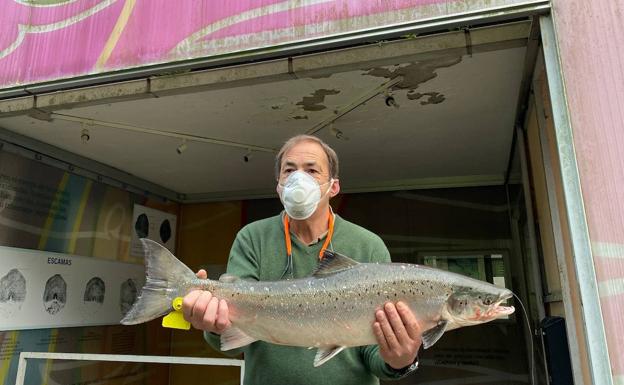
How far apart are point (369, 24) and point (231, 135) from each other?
2.67 m

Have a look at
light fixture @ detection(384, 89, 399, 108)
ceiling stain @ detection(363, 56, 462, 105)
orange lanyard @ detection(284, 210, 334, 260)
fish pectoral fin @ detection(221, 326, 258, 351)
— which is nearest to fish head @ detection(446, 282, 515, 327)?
orange lanyard @ detection(284, 210, 334, 260)

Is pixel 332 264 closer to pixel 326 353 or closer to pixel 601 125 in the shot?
pixel 326 353

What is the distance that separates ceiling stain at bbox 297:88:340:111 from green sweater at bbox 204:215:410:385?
6.67 feet

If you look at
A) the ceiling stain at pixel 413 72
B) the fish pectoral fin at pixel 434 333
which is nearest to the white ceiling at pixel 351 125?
the ceiling stain at pixel 413 72

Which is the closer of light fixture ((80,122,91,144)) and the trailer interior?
the trailer interior

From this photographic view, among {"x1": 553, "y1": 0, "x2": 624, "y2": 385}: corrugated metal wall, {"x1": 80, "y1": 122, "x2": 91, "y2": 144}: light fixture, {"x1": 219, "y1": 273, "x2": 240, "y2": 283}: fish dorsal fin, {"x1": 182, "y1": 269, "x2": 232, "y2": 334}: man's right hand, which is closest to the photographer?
{"x1": 182, "y1": 269, "x2": 232, "y2": 334}: man's right hand

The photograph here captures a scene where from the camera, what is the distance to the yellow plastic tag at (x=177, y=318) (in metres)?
2.05

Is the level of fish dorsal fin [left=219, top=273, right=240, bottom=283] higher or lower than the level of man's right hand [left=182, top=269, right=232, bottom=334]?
higher

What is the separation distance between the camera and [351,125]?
4969mm

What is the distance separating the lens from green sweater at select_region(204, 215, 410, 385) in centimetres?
218

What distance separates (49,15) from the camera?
4203 mm

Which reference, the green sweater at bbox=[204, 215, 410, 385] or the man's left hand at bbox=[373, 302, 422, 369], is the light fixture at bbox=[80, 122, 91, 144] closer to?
the green sweater at bbox=[204, 215, 410, 385]

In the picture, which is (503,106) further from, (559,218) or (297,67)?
(297,67)

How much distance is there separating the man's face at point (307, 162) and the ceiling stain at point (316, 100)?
70.6 inches
